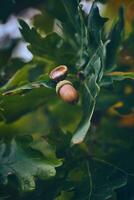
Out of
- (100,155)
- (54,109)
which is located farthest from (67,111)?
(100,155)

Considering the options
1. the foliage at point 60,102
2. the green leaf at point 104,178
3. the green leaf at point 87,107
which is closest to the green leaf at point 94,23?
the foliage at point 60,102

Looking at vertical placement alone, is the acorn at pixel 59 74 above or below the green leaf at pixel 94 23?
below

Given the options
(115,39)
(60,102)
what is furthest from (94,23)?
(60,102)

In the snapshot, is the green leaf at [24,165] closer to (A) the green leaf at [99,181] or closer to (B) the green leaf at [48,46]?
(A) the green leaf at [99,181]

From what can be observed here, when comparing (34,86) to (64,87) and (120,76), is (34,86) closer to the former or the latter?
(64,87)

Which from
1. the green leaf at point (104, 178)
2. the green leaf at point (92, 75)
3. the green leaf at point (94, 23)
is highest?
the green leaf at point (94, 23)

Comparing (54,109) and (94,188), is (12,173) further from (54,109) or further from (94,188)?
(54,109)
